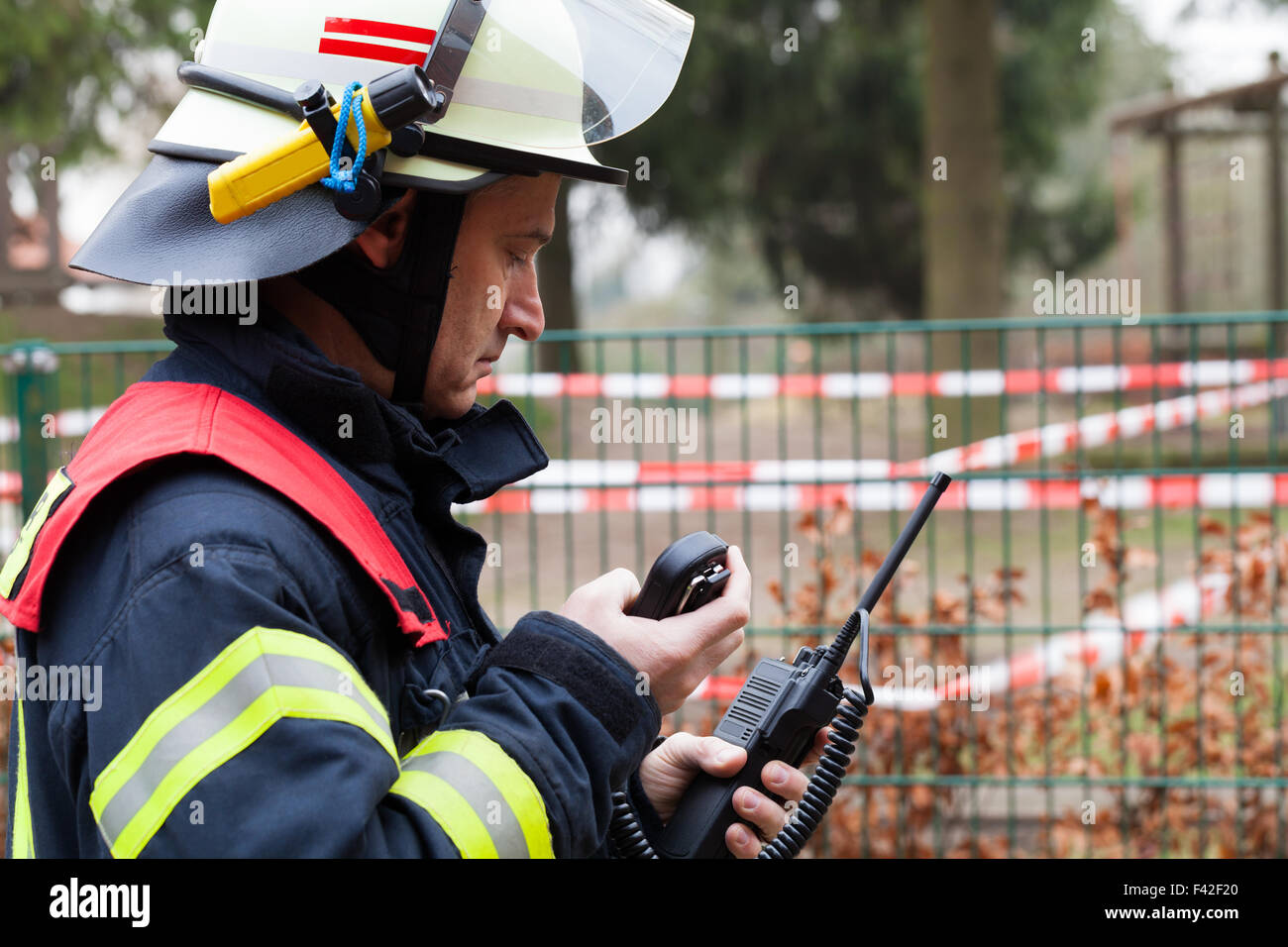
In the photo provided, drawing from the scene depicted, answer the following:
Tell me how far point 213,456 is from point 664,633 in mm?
523

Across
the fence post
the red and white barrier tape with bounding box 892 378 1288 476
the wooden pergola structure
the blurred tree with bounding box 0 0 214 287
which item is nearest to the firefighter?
the red and white barrier tape with bounding box 892 378 1288 476

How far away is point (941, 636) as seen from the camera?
4.29 meters

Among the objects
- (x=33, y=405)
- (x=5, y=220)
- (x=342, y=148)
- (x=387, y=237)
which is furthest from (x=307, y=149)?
(x=5, y=220)

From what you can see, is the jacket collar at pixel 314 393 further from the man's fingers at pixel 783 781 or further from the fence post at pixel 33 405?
the fence post at pixel 33 405

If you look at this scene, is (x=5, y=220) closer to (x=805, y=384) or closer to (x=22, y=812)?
(x=805, y=384)

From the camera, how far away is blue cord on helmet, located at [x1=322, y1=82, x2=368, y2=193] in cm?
138

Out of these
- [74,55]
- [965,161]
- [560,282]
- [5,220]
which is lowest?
[560,282]

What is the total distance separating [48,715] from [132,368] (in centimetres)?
854

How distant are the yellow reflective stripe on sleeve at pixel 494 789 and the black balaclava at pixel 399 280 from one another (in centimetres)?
49

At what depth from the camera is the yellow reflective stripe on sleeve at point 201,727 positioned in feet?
3.65

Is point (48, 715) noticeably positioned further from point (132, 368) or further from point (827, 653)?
point (132, 368)

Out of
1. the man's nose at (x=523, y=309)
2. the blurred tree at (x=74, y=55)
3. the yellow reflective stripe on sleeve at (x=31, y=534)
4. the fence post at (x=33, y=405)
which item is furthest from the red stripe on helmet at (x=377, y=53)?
the blurred tree at (x=74, y=55)

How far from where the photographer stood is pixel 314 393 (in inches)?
54.7
